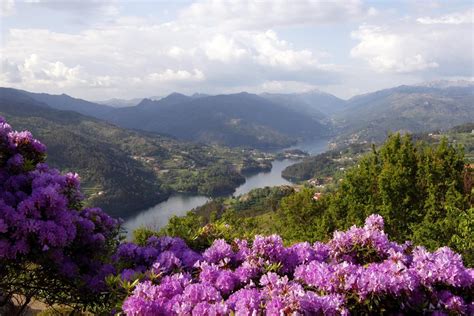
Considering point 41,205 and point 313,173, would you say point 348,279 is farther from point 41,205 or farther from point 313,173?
point 313,173

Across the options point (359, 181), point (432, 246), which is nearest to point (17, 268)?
point (432, 246)

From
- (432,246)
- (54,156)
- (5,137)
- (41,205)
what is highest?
(5,137)


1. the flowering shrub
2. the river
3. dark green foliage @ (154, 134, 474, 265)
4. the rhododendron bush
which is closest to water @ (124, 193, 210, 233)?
the river

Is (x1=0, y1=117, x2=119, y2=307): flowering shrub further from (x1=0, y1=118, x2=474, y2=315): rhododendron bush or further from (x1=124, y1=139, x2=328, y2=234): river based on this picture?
(x1=124, y1=139, x2=328, y2=234): river

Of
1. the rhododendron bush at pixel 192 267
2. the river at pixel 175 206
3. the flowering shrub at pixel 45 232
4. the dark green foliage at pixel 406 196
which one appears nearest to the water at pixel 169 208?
the river at pixel 175 206

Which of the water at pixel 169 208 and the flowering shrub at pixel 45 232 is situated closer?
the flowering shrub at pixel 45 232

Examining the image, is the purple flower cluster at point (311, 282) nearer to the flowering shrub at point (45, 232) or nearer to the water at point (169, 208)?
the flowering shrub at point (45, 232)
